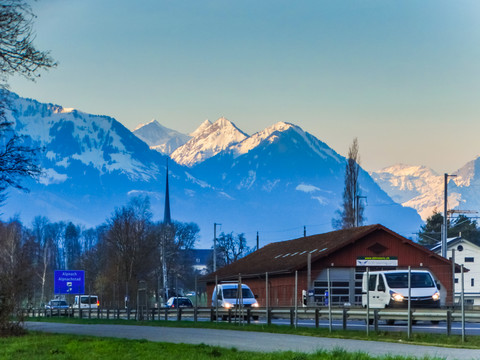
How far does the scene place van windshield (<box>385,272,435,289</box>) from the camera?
39719mm

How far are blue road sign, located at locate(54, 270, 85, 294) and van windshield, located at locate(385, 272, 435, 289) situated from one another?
40176 millimetres

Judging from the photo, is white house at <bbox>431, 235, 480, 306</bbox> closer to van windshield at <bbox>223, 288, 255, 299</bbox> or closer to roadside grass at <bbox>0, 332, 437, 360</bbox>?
van windshield at <bbox>223, 288, 255, 299</bbox>

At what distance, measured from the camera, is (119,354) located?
2153 cm

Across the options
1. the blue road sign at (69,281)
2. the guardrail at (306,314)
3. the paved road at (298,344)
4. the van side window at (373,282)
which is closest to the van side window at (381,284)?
the van side window at (373,282)

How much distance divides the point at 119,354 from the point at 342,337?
8.10 m

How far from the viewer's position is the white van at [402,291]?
3909cm

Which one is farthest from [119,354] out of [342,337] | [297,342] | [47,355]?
[342,337]

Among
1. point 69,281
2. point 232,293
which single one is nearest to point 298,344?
point 232,293

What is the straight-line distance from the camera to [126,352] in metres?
21.9

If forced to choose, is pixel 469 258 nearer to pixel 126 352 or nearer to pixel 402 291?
pixel 402 291

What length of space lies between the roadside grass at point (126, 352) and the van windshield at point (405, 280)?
56.0 feet

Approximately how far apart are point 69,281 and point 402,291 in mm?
42000

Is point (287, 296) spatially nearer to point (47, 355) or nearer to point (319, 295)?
point (319, 295)

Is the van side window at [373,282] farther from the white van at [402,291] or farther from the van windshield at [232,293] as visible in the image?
the van windshield at [232,293]
